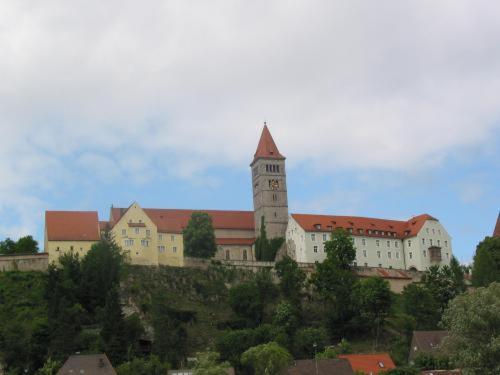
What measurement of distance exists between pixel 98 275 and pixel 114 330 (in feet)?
39.8

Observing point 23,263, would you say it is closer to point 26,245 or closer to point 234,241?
point 26,245

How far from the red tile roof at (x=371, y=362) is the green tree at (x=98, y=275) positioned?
2710cm

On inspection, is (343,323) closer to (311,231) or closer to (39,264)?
(311,231)

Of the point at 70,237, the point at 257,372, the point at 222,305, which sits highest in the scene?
the point at 70,237

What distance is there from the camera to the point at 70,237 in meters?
111

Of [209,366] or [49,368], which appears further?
[49,368]

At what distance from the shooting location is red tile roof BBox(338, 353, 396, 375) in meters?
85.5

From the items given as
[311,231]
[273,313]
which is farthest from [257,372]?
[311,231]

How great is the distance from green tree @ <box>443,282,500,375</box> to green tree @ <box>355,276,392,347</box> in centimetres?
3642

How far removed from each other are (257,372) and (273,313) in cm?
2466

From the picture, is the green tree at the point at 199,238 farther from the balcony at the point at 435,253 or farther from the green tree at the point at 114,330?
the green tree at the point at 114,330

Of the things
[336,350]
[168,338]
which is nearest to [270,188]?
[336,350]

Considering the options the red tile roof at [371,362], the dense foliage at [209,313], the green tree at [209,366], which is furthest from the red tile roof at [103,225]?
the red tile roof at [371,362]

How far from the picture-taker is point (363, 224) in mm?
135500
